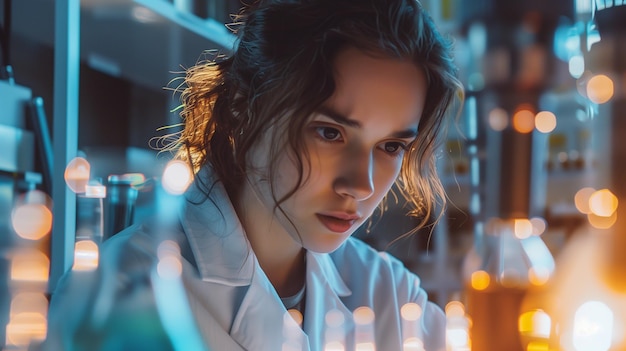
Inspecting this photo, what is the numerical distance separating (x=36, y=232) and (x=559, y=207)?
58.7 inches

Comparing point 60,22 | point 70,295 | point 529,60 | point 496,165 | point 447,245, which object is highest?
point 60,22

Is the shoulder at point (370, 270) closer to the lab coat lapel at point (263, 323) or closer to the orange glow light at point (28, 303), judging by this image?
the lab coat lapel at point (263, 323)

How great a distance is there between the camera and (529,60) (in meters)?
0.73

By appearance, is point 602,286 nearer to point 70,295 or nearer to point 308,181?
point 308,181

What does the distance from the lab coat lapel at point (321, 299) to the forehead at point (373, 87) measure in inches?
12.2

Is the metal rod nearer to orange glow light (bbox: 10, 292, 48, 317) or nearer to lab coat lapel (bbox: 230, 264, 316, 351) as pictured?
orange glow light (bbox: 10, 292, 48, 317)

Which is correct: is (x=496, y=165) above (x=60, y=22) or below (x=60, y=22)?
below

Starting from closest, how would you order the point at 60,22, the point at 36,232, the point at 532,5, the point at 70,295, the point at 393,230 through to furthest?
the point at 70,295, the point at 532,5, the point at 60,22, the point at 36,232, the point at 393,230

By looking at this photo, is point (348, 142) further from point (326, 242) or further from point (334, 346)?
point (334, 346)

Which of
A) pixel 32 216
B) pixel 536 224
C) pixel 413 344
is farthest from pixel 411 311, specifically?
pixel 32 216

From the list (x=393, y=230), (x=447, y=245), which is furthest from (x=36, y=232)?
(x=447, y=245)

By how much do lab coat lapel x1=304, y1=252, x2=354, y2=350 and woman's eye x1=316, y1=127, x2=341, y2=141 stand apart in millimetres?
282

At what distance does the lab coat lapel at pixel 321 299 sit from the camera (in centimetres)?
92

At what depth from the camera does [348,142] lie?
73 cm
